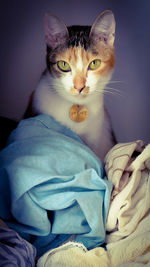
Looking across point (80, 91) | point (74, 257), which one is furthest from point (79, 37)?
point (74, 257)

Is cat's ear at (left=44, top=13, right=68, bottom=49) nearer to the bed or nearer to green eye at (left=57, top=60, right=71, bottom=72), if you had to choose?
green eye at (left=57, top=60, right=71, bottom=72)

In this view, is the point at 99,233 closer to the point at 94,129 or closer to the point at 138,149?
the point at 138,149

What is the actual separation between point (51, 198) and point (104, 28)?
2.01 ft

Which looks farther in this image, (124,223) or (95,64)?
(95,64)

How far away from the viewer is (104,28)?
105 centimetres

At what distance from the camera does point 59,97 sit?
114cm

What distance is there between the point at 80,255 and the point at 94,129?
21.3 inches

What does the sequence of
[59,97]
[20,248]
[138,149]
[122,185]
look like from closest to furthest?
1. [20,248]
2. [122,185]
3. [138,149]
4. [59,97]

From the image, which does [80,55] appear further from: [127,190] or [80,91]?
[127,190]

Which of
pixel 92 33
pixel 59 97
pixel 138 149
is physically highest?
pixel 92 33

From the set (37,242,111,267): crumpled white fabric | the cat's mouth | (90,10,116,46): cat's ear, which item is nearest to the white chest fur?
the cat's mouth

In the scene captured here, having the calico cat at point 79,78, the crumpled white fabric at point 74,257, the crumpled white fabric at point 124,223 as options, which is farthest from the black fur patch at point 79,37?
the crumpled white fabric at point 74,257

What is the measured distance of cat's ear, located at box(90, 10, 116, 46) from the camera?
103cm

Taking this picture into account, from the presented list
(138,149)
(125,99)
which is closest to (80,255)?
(138,149)
